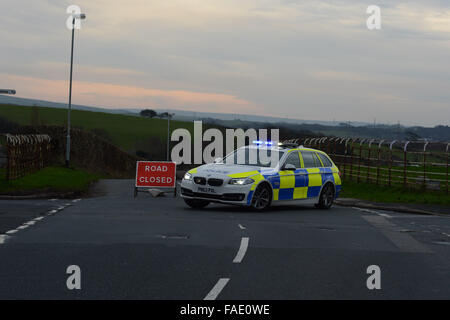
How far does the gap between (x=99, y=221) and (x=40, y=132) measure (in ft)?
219

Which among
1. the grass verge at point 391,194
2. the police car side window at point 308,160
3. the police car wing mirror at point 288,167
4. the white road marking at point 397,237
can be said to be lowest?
the grass verge at point 391,194

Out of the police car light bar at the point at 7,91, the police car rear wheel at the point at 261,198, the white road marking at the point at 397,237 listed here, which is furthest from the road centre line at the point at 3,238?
the police car light bar at the point at 7,91

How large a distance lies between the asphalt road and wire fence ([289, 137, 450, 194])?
43.9 ft

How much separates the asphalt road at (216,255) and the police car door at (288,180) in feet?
5.08

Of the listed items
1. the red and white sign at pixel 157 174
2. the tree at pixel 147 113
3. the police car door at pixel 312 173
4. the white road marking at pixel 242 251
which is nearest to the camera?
the white road marking at pixel 242 251

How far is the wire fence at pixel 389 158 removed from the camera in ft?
106

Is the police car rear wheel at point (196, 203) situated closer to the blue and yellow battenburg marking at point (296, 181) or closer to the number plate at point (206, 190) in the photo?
the number plate at point (206, 190)

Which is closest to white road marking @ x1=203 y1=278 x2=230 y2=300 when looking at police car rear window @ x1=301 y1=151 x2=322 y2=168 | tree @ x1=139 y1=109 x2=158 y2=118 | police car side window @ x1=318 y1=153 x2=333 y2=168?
police car rear window @ x1=301 y1=151 x2=322 y2=168

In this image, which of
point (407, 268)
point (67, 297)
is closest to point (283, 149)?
point (407, 268)

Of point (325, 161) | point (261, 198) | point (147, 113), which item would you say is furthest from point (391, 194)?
point (147, 113)

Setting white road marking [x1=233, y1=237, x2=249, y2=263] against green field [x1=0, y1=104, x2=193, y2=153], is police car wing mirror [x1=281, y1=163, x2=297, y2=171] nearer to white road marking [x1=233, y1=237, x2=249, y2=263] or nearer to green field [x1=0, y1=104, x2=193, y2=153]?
white road marking [x1=233, y1=237, x2=249, y2=263]

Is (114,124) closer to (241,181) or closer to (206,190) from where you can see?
(206,190)
